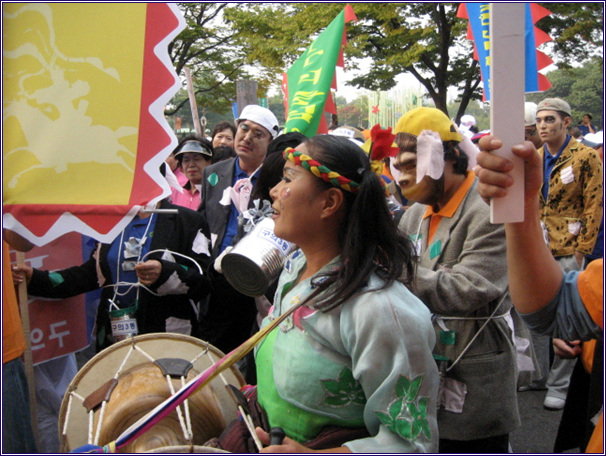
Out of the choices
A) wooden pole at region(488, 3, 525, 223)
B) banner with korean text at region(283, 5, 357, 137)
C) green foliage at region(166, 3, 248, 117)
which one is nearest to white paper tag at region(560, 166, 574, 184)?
banner with korean text at region(283, 5, 357, 137)

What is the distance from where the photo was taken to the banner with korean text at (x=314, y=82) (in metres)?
3.55

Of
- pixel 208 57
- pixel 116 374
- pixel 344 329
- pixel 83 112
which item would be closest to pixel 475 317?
pixel 344 329

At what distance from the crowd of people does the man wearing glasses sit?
215 cm

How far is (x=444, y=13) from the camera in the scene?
15562 mm

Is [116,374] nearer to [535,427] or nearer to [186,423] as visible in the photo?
[186,423]

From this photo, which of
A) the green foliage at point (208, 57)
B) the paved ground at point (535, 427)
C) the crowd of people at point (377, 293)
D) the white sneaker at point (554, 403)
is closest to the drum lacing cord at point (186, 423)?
the crowd of people at point (377, 293)

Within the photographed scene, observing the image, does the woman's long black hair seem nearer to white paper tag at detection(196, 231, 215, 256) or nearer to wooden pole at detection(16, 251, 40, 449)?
wooden pole at detection(16, 251, 40, 449)

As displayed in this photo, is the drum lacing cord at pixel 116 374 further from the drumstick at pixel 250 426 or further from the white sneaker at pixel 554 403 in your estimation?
the white sneaker at pixel 554 403

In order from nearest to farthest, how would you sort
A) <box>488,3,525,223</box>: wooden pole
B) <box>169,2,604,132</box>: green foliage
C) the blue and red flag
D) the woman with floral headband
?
1. <box>488,3,525,223</box>: wooden pole
2. the woman with floral headband
3. the blue and red flag
4. <box>169,2,604,132</box>: green foliage

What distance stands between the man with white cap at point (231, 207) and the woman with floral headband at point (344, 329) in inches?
70.6

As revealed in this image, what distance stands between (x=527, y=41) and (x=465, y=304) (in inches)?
39.1

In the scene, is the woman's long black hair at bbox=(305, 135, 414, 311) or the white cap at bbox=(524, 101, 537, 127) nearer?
the woman's long black hair at bbox=(305, 135, 414, 311)

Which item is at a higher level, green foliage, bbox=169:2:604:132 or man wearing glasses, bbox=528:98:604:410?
green foliage, bbox=169:2:604:132

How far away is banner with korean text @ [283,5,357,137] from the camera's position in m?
3.55
